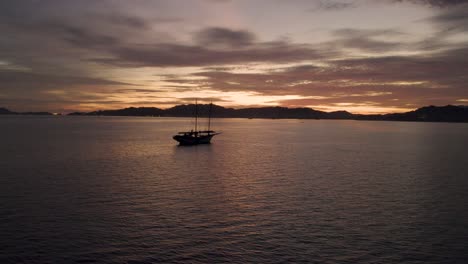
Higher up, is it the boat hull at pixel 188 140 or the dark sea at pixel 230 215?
the boat hull at pixel 188 140

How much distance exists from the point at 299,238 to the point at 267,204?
1083 cm

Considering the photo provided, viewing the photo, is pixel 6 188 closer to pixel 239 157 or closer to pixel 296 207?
pixel 296 207

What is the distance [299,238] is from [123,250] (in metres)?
14.2

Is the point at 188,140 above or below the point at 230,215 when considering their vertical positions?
above

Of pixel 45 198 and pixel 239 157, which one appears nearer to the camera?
pixel 45 198

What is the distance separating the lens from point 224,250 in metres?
26.5

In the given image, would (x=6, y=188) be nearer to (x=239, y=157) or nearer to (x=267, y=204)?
(x=267, y=204)

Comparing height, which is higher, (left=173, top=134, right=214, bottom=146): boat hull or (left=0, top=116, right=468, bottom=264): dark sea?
(left=173, top=134, right=214, bottom=146): boat hull

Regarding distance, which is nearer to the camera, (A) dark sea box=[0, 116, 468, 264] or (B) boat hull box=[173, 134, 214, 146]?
(A) dark sea box=[0, 116, 468, 264]

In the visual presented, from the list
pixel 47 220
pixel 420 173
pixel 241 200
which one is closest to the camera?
pixel 47 220

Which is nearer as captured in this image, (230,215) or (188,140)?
(230,215)

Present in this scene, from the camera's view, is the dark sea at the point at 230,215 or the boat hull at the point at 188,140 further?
the boat hull at the point at 188,140

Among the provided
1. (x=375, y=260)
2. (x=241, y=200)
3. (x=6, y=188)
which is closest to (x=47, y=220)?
(x=6, y=188)

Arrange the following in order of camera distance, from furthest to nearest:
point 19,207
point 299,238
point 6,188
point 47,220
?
point 6,188
point 19,207
point 47,220
point 299,238
